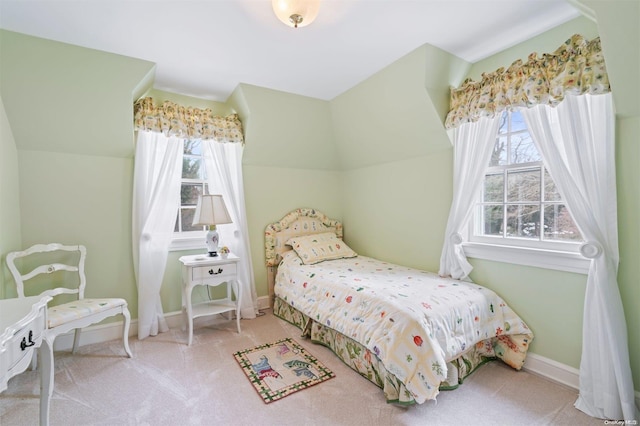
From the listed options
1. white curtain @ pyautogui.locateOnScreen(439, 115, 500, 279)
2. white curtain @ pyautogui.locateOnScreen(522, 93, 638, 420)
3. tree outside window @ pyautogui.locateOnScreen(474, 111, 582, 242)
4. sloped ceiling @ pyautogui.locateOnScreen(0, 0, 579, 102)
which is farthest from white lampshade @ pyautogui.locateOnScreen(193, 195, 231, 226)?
white curtain @ pyautogui.locateOnScreen(522, 93, 638, 420)

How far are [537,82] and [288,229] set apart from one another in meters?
2.74

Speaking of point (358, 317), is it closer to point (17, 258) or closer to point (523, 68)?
point (523, 68)

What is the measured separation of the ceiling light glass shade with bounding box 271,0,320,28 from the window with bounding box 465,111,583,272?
69.5 inches

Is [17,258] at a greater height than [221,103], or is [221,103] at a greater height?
[221,103]

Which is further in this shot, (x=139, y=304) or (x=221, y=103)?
(x=221, y=103)

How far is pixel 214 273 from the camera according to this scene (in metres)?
2.69

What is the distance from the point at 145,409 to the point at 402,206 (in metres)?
2.72

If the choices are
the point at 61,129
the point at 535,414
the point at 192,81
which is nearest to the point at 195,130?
the point at 192,81

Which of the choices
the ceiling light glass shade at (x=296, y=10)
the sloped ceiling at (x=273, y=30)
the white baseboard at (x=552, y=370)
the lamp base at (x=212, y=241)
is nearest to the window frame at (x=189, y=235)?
the lamp base at (x=212, y=241)

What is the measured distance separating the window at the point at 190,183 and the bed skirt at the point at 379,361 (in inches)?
66.6

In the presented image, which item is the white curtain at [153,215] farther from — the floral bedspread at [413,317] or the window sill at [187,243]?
the floral bedspread at [413,317]

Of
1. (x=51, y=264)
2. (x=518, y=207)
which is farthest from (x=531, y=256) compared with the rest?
(x=51, y=264)

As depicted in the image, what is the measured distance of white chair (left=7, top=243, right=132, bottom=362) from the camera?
202 centimetres

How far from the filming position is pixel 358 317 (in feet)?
6.68
